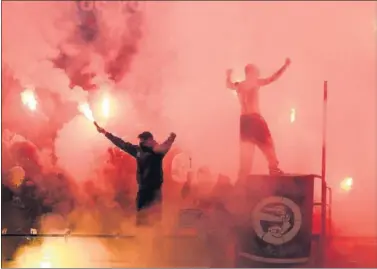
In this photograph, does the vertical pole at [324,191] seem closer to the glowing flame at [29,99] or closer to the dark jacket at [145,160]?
the dark jacket at [145,160]

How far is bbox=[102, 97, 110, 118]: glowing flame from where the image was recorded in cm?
154

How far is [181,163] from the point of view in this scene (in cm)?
153

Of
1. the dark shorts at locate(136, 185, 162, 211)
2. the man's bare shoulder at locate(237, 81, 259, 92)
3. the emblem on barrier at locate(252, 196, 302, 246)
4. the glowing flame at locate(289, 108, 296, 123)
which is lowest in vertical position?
the emblem on barrier at locate(252, 196, 302, 246)

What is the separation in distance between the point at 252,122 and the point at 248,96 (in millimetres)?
85

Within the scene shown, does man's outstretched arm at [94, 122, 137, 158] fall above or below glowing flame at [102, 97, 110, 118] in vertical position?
below

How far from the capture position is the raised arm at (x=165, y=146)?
1.53 metres

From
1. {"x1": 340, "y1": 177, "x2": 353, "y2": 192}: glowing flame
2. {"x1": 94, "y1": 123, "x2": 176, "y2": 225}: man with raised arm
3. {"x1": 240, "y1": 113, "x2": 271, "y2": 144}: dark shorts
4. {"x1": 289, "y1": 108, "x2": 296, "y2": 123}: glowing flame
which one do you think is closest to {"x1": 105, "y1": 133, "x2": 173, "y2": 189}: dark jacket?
{"x1": 94, "y1": 123, "x2": 176, "y2": 225}: man with raised arm

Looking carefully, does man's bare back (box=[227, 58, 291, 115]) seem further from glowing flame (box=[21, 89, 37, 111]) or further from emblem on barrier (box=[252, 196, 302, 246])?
glowing flame (box=[21, 89, 37, 111])

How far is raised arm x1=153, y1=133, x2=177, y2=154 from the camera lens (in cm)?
153

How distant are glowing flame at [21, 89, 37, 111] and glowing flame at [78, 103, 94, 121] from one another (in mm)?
147

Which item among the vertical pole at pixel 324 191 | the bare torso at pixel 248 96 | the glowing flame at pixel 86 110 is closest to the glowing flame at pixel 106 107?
the glowing flame at pixel 86 110

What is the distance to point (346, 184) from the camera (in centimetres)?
152

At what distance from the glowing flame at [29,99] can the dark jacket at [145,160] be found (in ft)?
0.89

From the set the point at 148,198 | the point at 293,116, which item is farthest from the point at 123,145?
the point at 293,116
